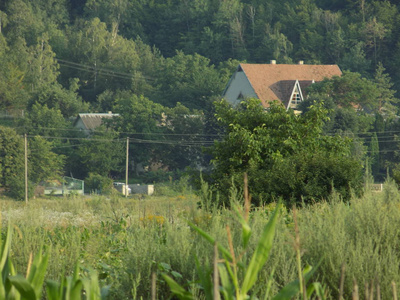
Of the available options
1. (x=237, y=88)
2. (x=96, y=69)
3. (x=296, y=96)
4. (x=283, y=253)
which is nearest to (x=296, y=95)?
(x=296, y=96)

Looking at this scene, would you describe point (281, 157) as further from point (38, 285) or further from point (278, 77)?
point (278, 77)

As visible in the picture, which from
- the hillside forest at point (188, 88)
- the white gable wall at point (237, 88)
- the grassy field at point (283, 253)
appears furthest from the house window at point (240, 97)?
the grassy field at point (283, 253)

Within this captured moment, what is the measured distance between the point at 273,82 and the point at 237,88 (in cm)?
304

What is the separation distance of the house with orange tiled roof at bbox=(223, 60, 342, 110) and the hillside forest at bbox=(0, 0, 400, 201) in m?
2.47

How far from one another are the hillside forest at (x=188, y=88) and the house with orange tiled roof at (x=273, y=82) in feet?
8.09

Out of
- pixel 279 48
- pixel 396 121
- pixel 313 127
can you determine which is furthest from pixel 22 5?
pixel 313 127

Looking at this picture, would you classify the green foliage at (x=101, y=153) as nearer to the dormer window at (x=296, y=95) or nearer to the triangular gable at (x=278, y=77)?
the triangular gable at (x=278, y=77)

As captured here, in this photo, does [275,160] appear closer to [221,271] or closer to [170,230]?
[170,230]

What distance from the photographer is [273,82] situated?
195 ft

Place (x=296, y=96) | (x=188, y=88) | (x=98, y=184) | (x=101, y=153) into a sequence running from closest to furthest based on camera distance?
(x=98, y=184), (x=101, y=153), (x=296, y=96), (x=188, y=88)

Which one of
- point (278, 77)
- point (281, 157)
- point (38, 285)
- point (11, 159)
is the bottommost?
point (38, 285)

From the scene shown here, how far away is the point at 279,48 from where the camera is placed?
78.4 meters

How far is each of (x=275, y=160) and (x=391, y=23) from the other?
6665 centimetres

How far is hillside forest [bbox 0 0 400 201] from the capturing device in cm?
1892
